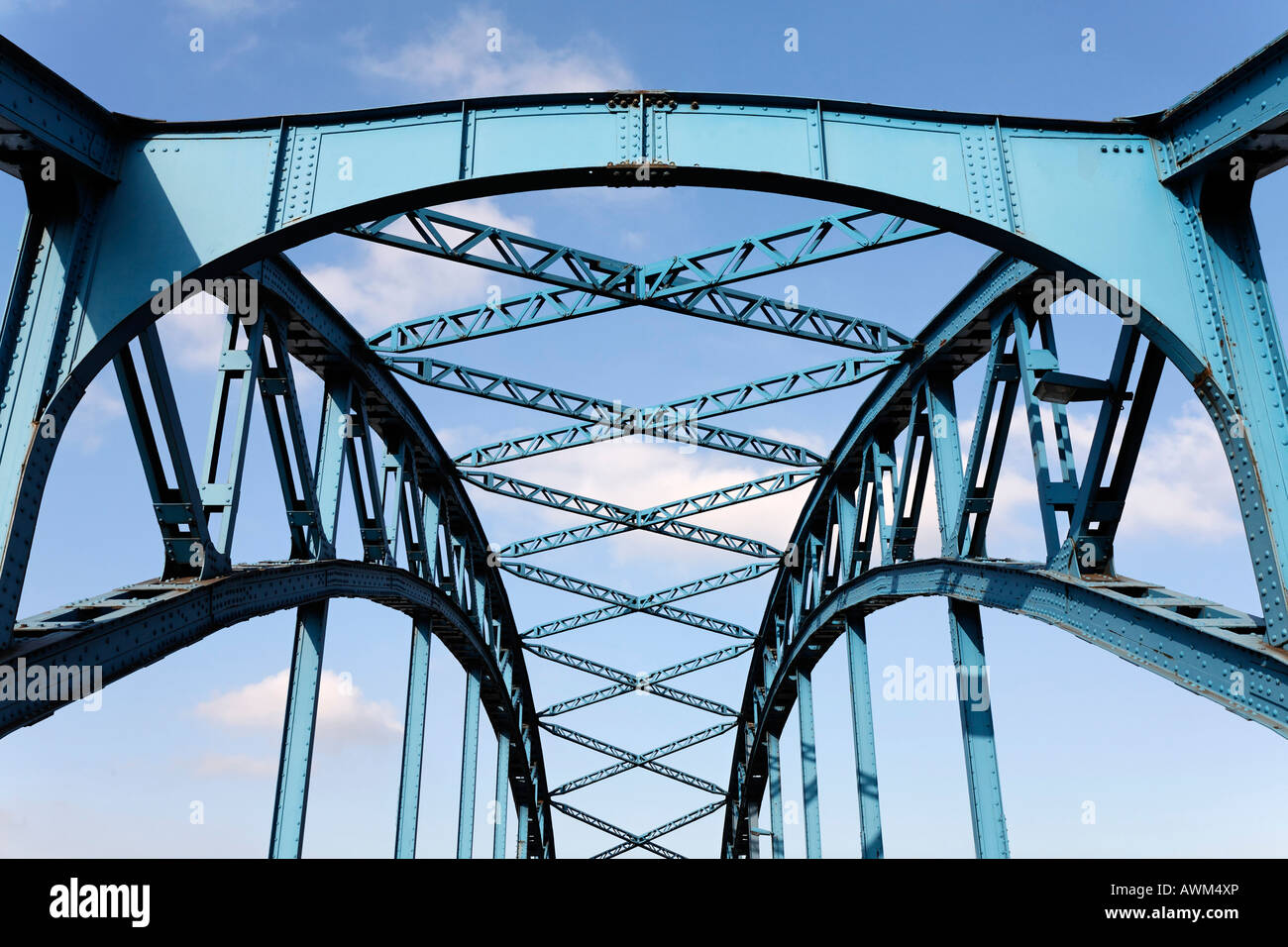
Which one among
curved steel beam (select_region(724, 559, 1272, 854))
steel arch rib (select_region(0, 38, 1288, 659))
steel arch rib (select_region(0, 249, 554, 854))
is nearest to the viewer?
curved steel beam (select_region(724, 559, 1272, 854))

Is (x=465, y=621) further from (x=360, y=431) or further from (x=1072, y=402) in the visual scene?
(x=1072, y=402)

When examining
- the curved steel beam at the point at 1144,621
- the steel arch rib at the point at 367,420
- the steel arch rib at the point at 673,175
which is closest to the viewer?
the curved steel beam at the point at 1144,621

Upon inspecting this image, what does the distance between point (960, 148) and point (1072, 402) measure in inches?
114

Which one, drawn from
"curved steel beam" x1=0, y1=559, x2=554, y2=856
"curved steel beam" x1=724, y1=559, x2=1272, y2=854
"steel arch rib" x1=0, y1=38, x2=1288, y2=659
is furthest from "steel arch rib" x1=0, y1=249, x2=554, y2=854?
"curved steel beam" x1=724, y1=559, x2=1272, y2=854

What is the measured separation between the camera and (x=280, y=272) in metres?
11.9

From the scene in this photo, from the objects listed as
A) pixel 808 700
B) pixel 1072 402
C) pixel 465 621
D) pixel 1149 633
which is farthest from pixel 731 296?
pixel 808 700

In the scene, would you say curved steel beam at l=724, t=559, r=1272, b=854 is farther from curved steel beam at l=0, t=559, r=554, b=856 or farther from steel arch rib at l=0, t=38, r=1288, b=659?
curved steel beam at l=0, t=559, r=554, b=856

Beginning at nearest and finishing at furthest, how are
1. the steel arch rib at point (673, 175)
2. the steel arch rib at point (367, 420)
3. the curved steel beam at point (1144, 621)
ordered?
1. the curved steel beam at point (1144, 621)
2. the steel arch rib at point (367, 420)
3. the steel arch rib at point (673, 175)

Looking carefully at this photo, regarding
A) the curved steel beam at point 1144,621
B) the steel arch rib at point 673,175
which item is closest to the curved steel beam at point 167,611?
the steel arch rib at point 673,175

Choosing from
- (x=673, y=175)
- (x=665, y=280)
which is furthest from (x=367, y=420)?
(x=673, y=175)

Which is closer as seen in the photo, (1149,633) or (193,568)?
(1149,633)

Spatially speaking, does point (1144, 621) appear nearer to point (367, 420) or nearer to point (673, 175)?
point (673, 175)

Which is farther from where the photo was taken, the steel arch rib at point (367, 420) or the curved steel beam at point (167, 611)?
the steel arch rib at point (367, 420)

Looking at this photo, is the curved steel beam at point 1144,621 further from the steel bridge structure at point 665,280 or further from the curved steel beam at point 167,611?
the curved steel beam at point 167,611
